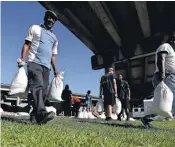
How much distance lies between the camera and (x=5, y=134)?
10.3 ft

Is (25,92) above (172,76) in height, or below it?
below

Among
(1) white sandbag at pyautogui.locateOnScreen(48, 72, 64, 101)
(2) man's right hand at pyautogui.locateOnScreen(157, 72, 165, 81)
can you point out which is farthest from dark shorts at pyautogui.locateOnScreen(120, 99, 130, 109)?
(1) white sandbag at pyautogui.locateOnScreen(48, 72, 64, 101)

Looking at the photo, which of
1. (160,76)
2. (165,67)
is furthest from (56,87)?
(165,67)

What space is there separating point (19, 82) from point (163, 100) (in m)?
2.64

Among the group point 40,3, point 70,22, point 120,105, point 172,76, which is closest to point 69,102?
point 120,105

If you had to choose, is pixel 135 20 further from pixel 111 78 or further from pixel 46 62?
pixel 46 62

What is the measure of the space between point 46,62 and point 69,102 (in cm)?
1271

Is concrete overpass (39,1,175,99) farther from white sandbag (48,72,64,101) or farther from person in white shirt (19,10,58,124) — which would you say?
person in white shirt (19,10,58,124)

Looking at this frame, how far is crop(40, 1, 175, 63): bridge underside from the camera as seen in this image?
2223 centimetres

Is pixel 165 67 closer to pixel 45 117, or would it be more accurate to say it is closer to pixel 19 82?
pixel 45 117

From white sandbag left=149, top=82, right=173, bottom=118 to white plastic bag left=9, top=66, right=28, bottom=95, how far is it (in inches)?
97.0

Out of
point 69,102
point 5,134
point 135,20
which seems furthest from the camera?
point 135,20

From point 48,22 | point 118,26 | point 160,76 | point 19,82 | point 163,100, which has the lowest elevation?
point 163,100

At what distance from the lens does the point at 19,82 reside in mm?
5309
